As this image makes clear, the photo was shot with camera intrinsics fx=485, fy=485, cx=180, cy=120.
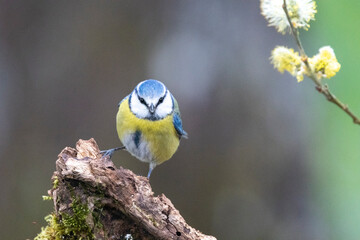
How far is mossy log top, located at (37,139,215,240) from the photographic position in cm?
155

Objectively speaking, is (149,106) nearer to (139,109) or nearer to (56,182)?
(139,109)

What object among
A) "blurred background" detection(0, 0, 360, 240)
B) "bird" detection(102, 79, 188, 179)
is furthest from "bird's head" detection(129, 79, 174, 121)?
"blurred background" detection(0, 0, 360, 240)

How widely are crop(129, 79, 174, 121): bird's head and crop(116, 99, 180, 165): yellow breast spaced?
0.03 meters

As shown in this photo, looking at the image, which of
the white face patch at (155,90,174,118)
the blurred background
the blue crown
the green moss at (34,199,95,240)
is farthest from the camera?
the blurred background

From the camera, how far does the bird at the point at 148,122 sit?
91.5 inches

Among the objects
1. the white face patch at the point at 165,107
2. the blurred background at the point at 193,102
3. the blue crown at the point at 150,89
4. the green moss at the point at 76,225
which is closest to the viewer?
the green moss at the point at 76,225

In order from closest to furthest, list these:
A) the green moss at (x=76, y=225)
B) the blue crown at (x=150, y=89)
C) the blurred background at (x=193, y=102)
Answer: the green moss at (x=76, y=225) → the blue crown at (x=150, y=89) → the blurred background at (x=193, y=102)

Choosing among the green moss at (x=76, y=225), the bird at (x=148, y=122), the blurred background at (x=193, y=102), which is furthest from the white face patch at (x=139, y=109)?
the green moss at (x=76, y=225)

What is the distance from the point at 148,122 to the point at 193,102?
33.8 inches

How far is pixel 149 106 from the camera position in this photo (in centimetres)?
234

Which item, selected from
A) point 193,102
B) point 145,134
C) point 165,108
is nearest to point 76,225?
point 145,134

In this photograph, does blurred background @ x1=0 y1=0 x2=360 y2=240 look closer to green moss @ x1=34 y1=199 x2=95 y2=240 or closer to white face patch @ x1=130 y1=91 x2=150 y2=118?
white face patch @ x1=130 y1=91 x2=150 y2=118

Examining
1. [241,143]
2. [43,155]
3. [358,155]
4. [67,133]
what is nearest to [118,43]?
[67,133]

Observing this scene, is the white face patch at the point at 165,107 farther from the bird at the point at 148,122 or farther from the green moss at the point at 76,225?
the green moss at the point at 76,225
